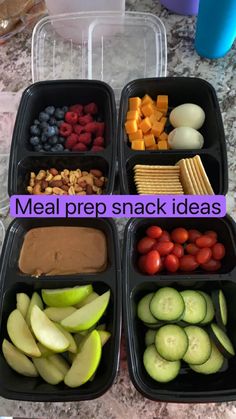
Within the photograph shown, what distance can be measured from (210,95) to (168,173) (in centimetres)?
26

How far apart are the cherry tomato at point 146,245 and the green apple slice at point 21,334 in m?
0.31

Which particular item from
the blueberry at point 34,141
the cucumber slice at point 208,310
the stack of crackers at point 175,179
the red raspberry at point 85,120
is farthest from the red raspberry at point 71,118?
the cucumber slice at point 208,310

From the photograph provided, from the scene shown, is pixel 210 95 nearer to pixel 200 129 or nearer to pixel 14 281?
pixel 200 129

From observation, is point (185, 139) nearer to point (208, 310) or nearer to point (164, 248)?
point (164, 248)

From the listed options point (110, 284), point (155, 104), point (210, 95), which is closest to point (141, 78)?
point (155, 104)

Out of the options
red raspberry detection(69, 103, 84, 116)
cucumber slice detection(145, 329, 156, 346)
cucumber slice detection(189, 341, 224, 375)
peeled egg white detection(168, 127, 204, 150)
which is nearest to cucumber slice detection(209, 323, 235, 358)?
cucumber slice detection(189, 341, 224, 375)

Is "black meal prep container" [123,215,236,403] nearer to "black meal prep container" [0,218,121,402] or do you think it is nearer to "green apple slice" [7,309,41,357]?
"black meal prep container" [0,218,121,402]

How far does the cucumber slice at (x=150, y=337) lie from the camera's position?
919 mm

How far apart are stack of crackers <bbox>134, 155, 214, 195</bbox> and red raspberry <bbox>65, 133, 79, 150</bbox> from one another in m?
0.20

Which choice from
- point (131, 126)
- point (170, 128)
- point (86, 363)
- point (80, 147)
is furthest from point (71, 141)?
point (86, 363)

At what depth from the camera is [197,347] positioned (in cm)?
88

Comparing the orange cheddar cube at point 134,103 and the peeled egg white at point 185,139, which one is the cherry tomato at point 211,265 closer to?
the peeled egg white at point 185,139

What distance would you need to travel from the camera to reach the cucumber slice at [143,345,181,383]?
0.85 meters

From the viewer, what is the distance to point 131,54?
1.33 meters
